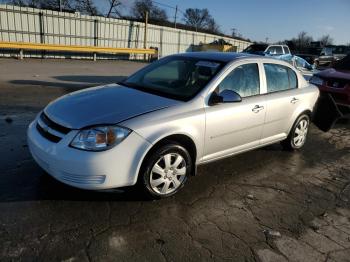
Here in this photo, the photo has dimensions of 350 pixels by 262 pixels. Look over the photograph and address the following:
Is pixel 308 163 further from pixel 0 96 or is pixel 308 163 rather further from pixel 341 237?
pixel 0 96

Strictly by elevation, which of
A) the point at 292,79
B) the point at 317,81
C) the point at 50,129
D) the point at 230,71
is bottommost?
the point at 50,129

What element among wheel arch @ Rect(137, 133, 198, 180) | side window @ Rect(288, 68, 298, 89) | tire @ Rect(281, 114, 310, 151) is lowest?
tire @ Rect(281, 114, 310, 151)

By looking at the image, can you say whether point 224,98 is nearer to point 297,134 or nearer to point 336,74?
point 297,134

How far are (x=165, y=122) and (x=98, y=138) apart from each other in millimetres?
716

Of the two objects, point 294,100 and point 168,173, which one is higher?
point 294,100

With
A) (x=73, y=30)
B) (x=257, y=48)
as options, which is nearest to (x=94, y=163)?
(x=257, y=48)

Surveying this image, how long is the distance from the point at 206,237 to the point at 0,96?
7172 mm

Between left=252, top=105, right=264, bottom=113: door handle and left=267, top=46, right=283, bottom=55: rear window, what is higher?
left=267, top=46, right=283, bottom=55: rear window

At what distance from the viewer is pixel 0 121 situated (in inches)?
246

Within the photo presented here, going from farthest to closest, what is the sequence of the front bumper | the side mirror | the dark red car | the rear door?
the dark red car
the rear door
the side mirror
the front bumper

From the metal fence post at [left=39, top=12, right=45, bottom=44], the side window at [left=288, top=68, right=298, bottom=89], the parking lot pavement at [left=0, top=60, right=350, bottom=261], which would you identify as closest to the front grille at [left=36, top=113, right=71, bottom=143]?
the parking lot pavement at [left=0, top=60, right=350, bottom=261]

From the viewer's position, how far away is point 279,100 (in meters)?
5.01

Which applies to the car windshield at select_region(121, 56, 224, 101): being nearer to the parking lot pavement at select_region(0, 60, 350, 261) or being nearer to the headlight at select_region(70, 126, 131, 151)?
the headlight at select_region(70, 126, 131, 151)

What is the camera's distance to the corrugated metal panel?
60.1ft
